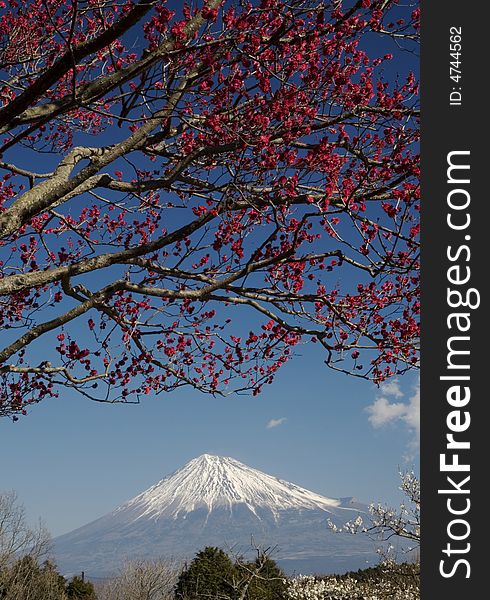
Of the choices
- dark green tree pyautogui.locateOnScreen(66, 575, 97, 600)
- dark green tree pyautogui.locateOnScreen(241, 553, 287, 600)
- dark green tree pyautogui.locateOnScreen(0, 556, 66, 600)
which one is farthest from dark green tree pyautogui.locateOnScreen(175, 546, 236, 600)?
dark green tree pyautogui.locateOnScreen(66, 575, 97, 600)

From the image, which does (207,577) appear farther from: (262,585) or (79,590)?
(79,590)

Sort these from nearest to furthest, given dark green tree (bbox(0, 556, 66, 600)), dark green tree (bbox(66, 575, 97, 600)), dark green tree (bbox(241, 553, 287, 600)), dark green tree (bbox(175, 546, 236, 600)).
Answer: dark green tree (bbox(241, 553, 287, 600)), dark green tree (bbox(175, 546, 236, 600)), dark green tree (bbox(0, 556, 66, 600)), dark green tree (bbox(66, 575, 97, 600))

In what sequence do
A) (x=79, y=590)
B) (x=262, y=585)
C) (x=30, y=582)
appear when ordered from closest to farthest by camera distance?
(x=262, y=585) < (x=30, y=582) < (x=79, y=590)

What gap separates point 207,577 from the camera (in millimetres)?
22953

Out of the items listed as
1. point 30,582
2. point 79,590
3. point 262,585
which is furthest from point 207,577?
point 79,590

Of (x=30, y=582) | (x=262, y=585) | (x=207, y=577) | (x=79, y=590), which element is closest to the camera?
(x=262, y=585)

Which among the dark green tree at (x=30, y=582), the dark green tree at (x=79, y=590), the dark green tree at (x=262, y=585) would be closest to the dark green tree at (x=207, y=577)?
the dark green tree at (x=262, y=585)

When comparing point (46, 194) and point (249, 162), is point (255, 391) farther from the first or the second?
point (46, 194)

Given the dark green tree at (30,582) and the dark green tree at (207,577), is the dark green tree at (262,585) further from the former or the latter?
the dark green tree at (30,582)

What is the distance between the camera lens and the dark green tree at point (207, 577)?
888 inches

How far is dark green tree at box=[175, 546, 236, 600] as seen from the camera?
2256 centimetres

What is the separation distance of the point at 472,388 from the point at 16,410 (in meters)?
6.86

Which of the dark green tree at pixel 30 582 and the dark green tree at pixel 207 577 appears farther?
the dark green tree at pixel 30 582

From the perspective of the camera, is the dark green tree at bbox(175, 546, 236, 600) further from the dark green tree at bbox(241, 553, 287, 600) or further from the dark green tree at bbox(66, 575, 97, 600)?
the dark green tree at bbox(66, 575, 97, 600)
